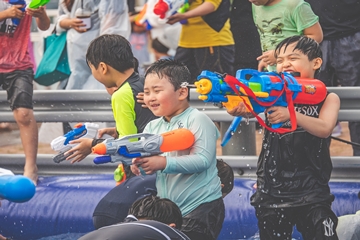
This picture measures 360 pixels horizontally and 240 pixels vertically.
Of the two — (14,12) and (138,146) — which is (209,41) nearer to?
(14,12)

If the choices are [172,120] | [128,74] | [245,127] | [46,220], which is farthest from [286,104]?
[46,220]

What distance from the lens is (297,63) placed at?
4316mm

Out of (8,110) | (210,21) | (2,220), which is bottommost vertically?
(2,220)

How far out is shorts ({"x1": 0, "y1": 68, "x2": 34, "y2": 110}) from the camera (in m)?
6.08

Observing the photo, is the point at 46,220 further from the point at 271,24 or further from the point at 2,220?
the point at 271,24

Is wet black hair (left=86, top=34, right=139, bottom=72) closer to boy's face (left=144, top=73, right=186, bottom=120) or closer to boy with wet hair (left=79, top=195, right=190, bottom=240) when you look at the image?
boy's face (left=144, top=73, right=186, bottom=120)

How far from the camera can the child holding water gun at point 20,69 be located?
608cm

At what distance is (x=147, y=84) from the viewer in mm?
4258

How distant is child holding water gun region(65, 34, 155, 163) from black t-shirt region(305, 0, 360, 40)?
5.71 feet

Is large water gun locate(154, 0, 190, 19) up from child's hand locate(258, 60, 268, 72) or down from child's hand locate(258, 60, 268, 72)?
up

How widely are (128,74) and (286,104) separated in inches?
47.1

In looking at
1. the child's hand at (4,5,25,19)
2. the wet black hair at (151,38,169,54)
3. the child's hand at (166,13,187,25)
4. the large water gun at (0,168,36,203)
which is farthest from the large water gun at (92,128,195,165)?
the wet black hair at (151,38,169,54)

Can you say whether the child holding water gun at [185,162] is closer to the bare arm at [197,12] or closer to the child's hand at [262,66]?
the child's hand at [262,66]

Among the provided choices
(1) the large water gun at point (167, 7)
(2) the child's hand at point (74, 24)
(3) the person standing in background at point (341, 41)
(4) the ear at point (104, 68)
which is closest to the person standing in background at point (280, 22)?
(3) the person standing in background at point (341, 41)
